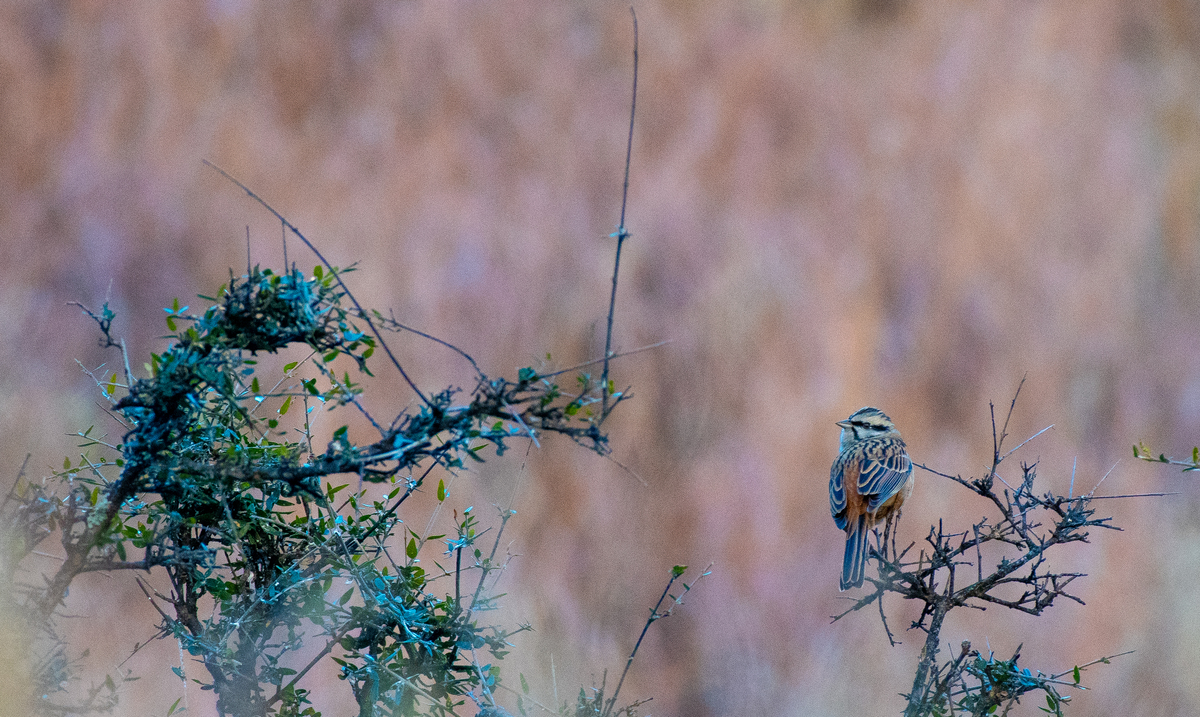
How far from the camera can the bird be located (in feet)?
8.50

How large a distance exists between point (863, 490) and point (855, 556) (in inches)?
7.5

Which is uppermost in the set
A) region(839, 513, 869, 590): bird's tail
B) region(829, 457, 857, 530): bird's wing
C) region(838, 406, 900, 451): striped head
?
region(838, 406, 900, 451): striped head

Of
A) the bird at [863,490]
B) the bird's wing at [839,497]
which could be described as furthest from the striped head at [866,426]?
the bird's wing at [839,497]

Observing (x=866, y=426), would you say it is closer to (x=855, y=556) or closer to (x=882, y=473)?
(x=882, y=473)

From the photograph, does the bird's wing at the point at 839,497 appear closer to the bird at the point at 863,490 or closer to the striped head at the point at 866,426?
the bird at the point at 863,490

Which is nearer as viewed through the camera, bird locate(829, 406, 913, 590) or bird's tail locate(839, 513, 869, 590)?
bird's tail locate(839, 513, 869, 590)

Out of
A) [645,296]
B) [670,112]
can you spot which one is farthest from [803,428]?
[670,112]

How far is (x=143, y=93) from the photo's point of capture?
14.1 ft

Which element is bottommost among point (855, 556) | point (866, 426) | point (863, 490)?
point (855, 556)

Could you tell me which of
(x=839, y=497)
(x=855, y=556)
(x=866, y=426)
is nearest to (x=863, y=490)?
(x=839, y=497)

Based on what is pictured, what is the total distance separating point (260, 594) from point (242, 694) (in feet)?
0.68

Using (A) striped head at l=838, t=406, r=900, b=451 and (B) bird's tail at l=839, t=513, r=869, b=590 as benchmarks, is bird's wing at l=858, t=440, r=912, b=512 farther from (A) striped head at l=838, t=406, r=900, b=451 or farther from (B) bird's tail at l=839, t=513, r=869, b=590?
(A) striped head at l=838, t=406, r=900, b=451

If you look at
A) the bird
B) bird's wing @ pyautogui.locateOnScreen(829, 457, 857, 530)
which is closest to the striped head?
the bird

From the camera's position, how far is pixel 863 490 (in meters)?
2.60
